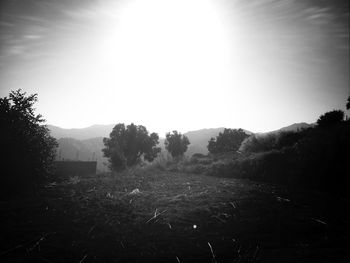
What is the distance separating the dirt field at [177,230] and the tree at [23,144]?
4081 mm

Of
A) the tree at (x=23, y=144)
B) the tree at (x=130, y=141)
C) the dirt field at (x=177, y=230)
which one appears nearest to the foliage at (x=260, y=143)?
the dirt field at (x=177, y=230)

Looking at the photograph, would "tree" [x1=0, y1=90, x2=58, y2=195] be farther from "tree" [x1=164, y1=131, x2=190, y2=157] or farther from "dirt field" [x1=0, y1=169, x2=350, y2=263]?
"tree" [x1=164, y1=131, x2=190, y2=157]

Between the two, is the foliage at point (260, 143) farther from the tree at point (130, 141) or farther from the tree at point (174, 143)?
the tree at point (174, 143)

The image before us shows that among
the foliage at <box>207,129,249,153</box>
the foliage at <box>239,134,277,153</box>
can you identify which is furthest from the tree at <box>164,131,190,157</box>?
the foliage at <box>239,134,277,153</box>

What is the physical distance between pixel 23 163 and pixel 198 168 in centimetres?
1096

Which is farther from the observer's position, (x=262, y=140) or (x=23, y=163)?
(x=262, y=140)

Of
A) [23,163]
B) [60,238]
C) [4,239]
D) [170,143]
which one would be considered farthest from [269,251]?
[170,143]

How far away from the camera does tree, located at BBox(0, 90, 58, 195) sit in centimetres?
872

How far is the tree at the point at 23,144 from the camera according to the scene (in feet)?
28.6

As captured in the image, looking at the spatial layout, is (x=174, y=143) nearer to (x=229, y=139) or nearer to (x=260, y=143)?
(x=229, y=139)

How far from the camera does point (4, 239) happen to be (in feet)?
10.8

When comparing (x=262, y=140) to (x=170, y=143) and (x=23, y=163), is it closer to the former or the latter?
(x=23, y=163)

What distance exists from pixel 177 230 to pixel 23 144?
823cm

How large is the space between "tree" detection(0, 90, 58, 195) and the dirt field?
408 centimetres
